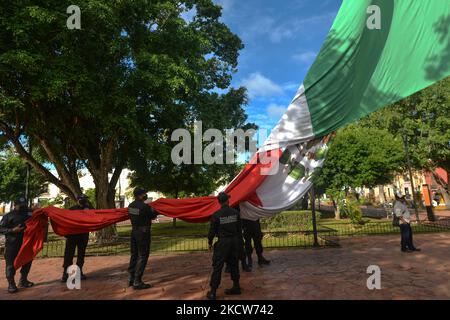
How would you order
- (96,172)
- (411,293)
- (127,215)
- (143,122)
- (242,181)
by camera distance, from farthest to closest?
1. (96,172)
2. (143,122)
3. (127,215)
4. (242,181)
5. (411,293)

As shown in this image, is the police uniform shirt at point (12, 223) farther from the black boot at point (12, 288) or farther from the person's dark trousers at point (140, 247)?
the person's dark trousers at point (140, 247)

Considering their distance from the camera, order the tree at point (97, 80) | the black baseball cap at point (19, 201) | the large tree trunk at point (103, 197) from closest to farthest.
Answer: the black baseball cap at point (19, 201)
the tree at point (97, 80)
the large tree trunk at point (103, 197)

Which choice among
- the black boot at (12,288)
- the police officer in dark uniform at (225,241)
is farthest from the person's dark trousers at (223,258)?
the black boot at (12,288)

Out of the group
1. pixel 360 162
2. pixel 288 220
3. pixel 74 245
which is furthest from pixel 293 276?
pixel 360 162

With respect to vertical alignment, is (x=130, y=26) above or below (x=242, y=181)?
above

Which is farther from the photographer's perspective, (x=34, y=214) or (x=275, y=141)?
(x=34, y=214)

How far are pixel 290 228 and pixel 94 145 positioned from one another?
12.7 metres

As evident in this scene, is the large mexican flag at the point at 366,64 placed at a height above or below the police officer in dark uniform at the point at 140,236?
above

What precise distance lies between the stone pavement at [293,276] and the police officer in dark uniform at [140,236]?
32 centimetres

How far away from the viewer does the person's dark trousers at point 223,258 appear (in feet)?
21.2

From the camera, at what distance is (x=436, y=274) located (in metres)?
7.60

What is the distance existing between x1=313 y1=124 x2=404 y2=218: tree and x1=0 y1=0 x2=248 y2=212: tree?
1362cm
